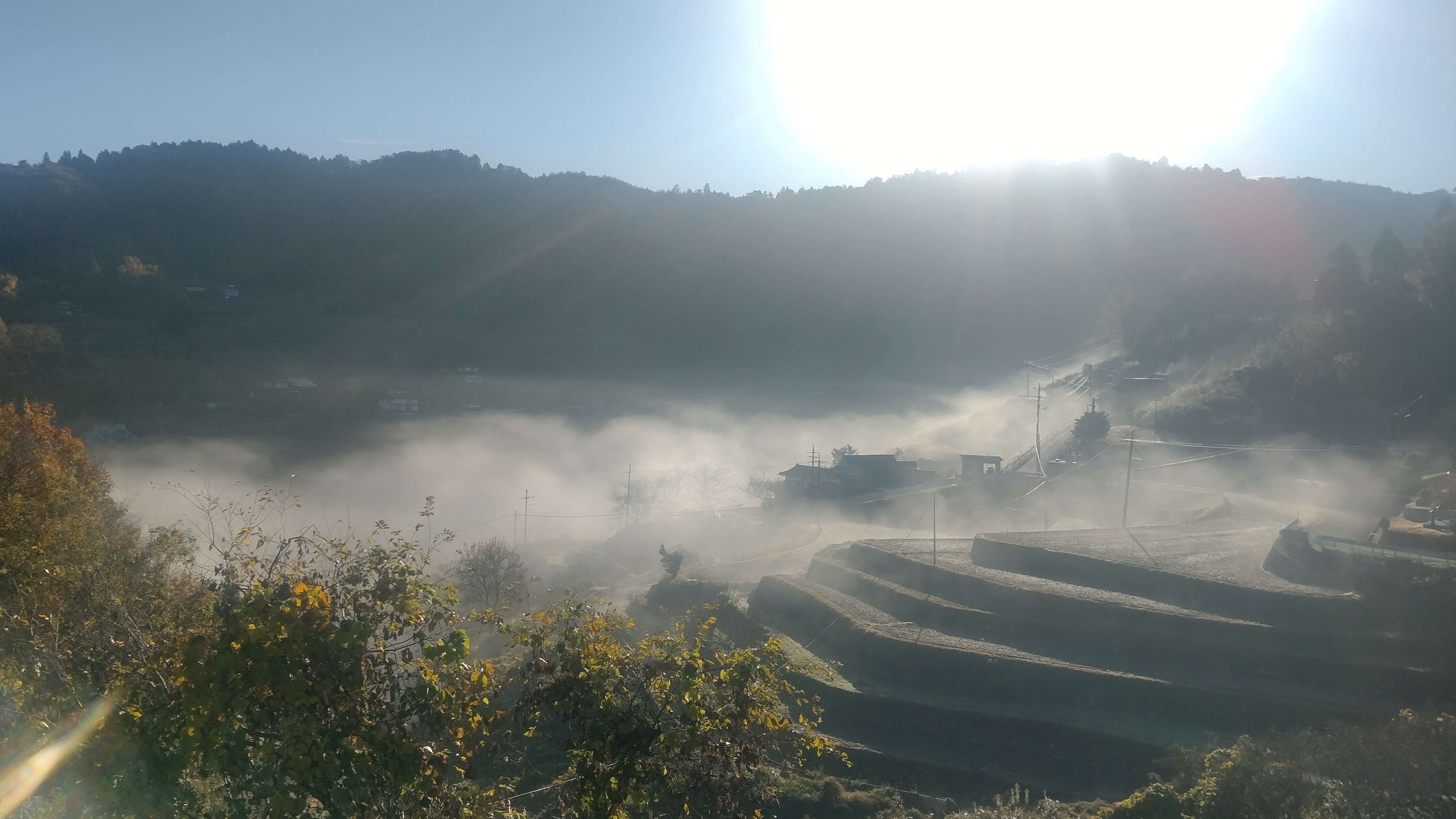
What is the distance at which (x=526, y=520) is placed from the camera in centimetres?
4122

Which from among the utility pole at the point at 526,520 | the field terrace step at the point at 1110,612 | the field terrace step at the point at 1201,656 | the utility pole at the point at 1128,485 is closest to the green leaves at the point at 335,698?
the field terrace step at the point at 1201,656

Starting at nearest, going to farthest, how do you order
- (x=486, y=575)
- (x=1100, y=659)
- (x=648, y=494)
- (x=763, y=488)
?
A: (x=1100, y=659), (x=486, y=575), (x=763, y=488), (x=648, y=494)

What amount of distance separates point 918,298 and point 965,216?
45.3ft

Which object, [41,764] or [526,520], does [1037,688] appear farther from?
[526,520]

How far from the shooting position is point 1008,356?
71000 millimetres

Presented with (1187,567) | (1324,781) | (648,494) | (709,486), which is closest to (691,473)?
(709,486)

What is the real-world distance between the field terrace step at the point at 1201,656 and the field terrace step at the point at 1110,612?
0.04 meters

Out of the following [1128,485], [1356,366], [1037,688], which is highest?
[1356,366]

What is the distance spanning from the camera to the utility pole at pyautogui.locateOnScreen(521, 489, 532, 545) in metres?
39.2

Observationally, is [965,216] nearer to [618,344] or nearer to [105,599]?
[618,344]

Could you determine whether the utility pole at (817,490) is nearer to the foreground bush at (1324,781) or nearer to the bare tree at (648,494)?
the bare tree at (648,494)

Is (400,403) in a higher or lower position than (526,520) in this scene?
higher

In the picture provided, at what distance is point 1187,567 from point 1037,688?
18.0ft

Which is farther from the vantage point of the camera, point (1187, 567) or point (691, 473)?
point (691, 473)
